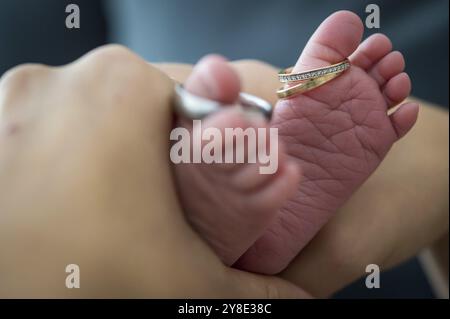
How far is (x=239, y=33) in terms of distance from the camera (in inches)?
33.8

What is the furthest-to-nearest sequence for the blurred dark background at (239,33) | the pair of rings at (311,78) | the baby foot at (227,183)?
the blurred dark background at (239,33)
the pair of rings at (311,78)
the baby foot at (227,183)

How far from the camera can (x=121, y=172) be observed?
35cm

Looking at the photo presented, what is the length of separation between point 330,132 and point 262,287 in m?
0.14

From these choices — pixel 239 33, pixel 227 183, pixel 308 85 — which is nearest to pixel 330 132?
pixel 308 85

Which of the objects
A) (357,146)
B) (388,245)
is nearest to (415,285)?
(388,245)

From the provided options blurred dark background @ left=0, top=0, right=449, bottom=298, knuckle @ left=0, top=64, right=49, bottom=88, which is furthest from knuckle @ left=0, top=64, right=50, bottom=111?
blurred dark background @ left=0, top=0, right=449, bottom=298

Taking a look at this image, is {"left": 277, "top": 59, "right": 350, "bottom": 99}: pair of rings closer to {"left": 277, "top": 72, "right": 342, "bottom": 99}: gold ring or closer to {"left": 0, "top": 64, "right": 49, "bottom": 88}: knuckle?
{"left": 277, "top": 72, "right": 342, "bottom": 99}: gold ring

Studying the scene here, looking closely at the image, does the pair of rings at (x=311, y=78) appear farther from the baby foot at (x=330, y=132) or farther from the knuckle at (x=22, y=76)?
the knuckle at (x=22, y=76)

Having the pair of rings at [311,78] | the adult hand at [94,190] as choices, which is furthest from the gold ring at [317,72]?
the adult hand at [94,190]

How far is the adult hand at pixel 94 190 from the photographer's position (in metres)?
0.34

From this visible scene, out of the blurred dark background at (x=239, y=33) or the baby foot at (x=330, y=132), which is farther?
the blurred dark background at (x=239, y=33)

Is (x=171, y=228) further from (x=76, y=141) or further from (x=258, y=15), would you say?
(x=258, y=15)

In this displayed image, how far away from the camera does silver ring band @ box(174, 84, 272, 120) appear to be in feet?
1.13

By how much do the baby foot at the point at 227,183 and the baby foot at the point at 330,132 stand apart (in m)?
0.09
